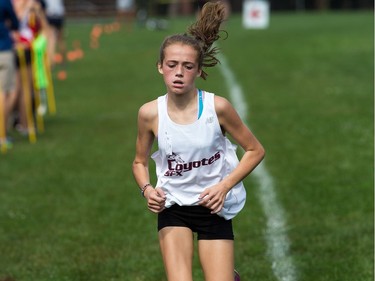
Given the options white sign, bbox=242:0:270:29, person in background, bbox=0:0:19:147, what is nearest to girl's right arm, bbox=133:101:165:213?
person in background, bbox=0:0:19:147

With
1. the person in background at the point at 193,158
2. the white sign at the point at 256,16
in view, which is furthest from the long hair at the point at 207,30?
the white sign at the point at 256,16

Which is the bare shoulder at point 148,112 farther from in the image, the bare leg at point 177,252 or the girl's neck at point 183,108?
the bare leg at point 177,252

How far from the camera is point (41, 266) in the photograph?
7258 mm

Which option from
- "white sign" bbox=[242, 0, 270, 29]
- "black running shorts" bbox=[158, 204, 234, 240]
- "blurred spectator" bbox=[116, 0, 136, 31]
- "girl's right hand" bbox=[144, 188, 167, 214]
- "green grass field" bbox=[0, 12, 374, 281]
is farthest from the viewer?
"blurred spectator" bbox=[116, 0, 136, 31]

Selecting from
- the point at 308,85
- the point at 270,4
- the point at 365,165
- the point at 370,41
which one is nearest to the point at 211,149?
the point at 365,165

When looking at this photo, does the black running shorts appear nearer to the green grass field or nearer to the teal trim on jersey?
A: the teal trim on jersey

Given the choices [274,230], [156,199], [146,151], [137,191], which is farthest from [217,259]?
[137,191]

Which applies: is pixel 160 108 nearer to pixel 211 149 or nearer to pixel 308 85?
pixel 211 149

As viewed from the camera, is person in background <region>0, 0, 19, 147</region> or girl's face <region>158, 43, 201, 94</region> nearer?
girl's face <region>158, 43, 201, 94</region>

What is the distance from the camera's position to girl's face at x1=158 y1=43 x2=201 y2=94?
5.21 metres

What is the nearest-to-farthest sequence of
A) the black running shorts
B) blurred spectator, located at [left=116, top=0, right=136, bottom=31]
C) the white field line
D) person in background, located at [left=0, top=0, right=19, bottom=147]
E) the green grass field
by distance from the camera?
the black running shorts < the white field line < the green grass field < person in background, located at [left=0, top=0, right=19, bottom=147] < blurred spectator, located at [left=116, top=0, right=136, bottom=31]

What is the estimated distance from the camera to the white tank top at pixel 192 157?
5.29m

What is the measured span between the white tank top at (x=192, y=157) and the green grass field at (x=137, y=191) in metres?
1.57

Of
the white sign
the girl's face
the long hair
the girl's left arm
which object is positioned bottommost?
the white sign
